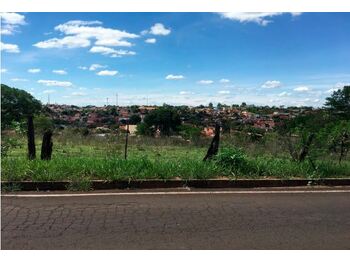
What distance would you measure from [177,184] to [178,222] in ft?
9.03

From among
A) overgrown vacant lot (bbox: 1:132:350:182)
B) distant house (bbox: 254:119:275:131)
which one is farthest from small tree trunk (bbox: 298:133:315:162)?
distant house (bbox: 254:119:275:131)

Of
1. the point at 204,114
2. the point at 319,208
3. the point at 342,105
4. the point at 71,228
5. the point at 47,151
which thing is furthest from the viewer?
the point at 342,105

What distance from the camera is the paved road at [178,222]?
5.79m

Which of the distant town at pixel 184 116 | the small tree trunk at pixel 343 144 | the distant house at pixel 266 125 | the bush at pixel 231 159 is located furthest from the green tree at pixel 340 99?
the bush at pixel 231 159

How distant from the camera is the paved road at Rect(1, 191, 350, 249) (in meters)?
5.79

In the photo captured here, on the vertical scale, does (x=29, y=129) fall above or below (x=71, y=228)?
above

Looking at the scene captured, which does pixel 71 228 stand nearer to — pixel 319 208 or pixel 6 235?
pixel 6 235

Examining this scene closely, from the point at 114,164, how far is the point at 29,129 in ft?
8.95

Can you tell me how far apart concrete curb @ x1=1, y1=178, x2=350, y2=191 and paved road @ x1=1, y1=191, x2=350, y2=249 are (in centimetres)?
75

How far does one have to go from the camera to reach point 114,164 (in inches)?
396

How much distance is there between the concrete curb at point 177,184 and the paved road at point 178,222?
2.46 ft

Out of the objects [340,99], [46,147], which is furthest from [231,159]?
[340,99]

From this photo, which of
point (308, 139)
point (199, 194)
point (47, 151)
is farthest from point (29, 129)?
point (308, 139)

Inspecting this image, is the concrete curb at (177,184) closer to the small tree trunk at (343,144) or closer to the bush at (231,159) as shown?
the bush at (231,159)
